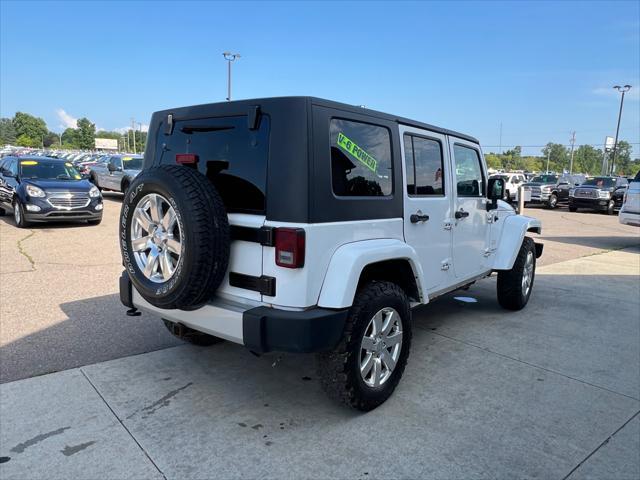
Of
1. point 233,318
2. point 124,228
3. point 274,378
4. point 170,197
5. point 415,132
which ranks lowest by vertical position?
point 274,378

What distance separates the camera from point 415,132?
12.6ft

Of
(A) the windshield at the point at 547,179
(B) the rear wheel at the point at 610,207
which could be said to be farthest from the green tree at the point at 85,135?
(B) the rear wheel at the point at 610,207

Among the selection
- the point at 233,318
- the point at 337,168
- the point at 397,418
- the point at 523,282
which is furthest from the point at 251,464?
the point at 523,282

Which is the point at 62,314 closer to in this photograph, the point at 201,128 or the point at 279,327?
the point at 201,128

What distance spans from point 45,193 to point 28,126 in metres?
141

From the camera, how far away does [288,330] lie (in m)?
2.68

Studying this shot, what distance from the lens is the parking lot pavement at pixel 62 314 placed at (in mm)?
3963

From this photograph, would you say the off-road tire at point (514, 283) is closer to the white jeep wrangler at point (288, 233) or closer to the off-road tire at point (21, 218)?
the white jeep wrangler at point (288, 233)

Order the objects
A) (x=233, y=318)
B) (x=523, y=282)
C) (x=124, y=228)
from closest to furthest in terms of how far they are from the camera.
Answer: (x=233, y=318) → (x=124, y=228) → (x=523, y=282)

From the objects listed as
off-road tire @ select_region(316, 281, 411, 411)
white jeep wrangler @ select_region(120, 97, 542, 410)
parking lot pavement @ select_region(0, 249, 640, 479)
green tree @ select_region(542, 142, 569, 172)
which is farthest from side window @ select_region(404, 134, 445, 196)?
green tree @ select_region(542, 142, 569, 172)

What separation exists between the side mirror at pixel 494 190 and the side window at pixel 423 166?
3.42 feet

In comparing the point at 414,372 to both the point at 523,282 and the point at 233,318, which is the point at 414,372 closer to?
the point at 233,318

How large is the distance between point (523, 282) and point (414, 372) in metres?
2.56


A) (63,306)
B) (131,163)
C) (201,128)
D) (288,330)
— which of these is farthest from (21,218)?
(288,330)
